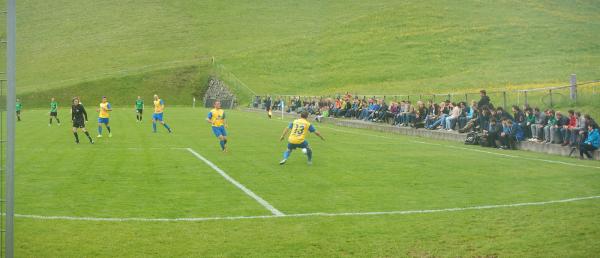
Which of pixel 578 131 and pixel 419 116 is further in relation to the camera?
pixel 419 116

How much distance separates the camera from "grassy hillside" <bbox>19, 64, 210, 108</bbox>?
89.1 meters

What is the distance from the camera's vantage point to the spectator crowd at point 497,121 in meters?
25.4

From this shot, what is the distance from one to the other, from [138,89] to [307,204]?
81.7 m

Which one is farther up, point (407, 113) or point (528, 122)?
point (407, 113)

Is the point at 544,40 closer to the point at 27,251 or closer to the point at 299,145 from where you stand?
the point at 299,145

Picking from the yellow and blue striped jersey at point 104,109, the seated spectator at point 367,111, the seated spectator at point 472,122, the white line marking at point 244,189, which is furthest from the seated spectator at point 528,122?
the yellow and blue striped jersey at point 104,109

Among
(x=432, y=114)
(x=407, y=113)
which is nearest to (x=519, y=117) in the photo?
(x=432, y=114)

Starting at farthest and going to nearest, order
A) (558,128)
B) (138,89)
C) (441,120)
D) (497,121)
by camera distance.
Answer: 1. (138,89)
2. (441,120)
3. (497,121)
4. (558,128)

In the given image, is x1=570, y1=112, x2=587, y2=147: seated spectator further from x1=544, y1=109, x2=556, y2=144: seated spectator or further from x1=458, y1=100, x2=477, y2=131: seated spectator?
x1=458, y1=100, x2=477, y2=131: seated spectator

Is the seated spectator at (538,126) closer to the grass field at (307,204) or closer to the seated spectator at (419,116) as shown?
the grass field at (307,204)

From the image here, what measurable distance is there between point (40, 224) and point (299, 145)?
34.3 ft

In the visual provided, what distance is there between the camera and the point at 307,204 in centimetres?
1464

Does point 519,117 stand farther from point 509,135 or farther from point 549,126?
point 549,126

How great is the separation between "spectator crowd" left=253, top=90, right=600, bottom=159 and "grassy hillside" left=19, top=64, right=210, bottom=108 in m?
50.8
